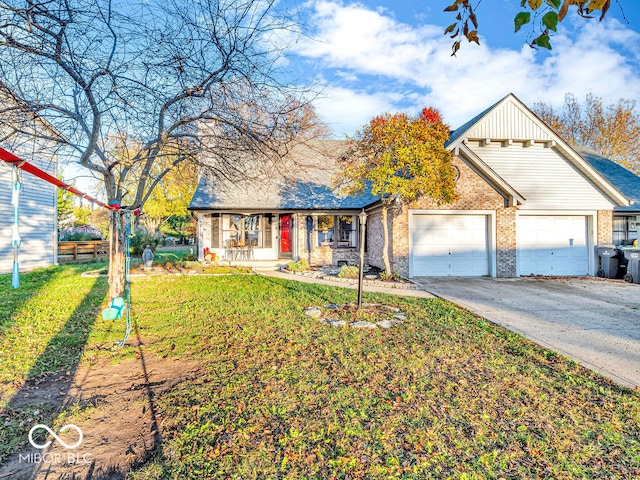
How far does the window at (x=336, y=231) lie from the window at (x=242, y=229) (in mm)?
2791

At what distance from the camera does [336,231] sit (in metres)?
16.0

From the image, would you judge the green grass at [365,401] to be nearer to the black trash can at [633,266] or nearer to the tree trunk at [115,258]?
the tree trunk at [115,258]

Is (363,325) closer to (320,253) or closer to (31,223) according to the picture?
(320,253)

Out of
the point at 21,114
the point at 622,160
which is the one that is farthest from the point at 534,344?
the point at 622,160

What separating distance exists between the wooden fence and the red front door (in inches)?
438

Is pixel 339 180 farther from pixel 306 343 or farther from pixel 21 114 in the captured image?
pixel 21 114

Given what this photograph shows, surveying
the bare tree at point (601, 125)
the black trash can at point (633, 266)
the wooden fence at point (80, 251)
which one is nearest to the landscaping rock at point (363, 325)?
the black trash can at point (633, 266)

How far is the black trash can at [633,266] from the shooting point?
11266 millimetres

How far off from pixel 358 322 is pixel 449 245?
7.49m

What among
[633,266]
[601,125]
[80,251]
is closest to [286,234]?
[80,251]

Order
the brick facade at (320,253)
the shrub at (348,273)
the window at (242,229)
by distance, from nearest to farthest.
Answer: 1. the shrub at (348,273)
2. the brick facade at (320,253)
3. the window at (242,229)

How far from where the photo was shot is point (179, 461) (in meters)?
2.60

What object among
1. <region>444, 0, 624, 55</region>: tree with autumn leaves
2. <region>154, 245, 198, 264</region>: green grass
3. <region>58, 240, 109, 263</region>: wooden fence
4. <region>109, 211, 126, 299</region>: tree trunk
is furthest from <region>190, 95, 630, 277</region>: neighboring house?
<region>444, 0, 624, 55</region>: tree with autumn leaves

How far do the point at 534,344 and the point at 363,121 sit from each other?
26.6ft
